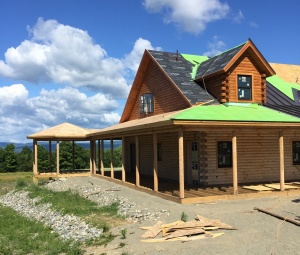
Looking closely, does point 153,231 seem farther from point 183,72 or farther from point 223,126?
point 183,72

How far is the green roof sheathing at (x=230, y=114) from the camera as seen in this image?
42.1ft

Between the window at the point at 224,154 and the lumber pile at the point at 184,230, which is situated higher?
the window at the point at 224,154

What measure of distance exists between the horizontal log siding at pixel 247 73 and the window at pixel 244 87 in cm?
17

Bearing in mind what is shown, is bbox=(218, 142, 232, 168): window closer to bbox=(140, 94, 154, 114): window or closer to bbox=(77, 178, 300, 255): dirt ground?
bbox=(77, 178, 300, 255): dirt ground

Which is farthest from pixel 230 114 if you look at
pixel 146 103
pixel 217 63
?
pixel 146 103

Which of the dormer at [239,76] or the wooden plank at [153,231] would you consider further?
the dormer at [239,76]

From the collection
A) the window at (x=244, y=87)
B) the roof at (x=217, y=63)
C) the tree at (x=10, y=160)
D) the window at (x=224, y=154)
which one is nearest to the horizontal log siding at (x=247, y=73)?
the window at (x=244, y=87)

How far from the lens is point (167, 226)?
9406mm

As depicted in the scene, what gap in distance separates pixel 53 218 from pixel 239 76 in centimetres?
1077

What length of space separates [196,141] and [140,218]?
6.59 m

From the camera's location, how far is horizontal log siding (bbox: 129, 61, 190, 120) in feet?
59.1

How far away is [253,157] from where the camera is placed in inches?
671

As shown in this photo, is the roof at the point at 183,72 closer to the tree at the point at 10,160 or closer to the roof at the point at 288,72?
the roof at the point at 288,72

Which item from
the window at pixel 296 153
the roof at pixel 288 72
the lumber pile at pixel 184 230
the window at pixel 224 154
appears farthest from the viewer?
the roof at pixel 288 72
